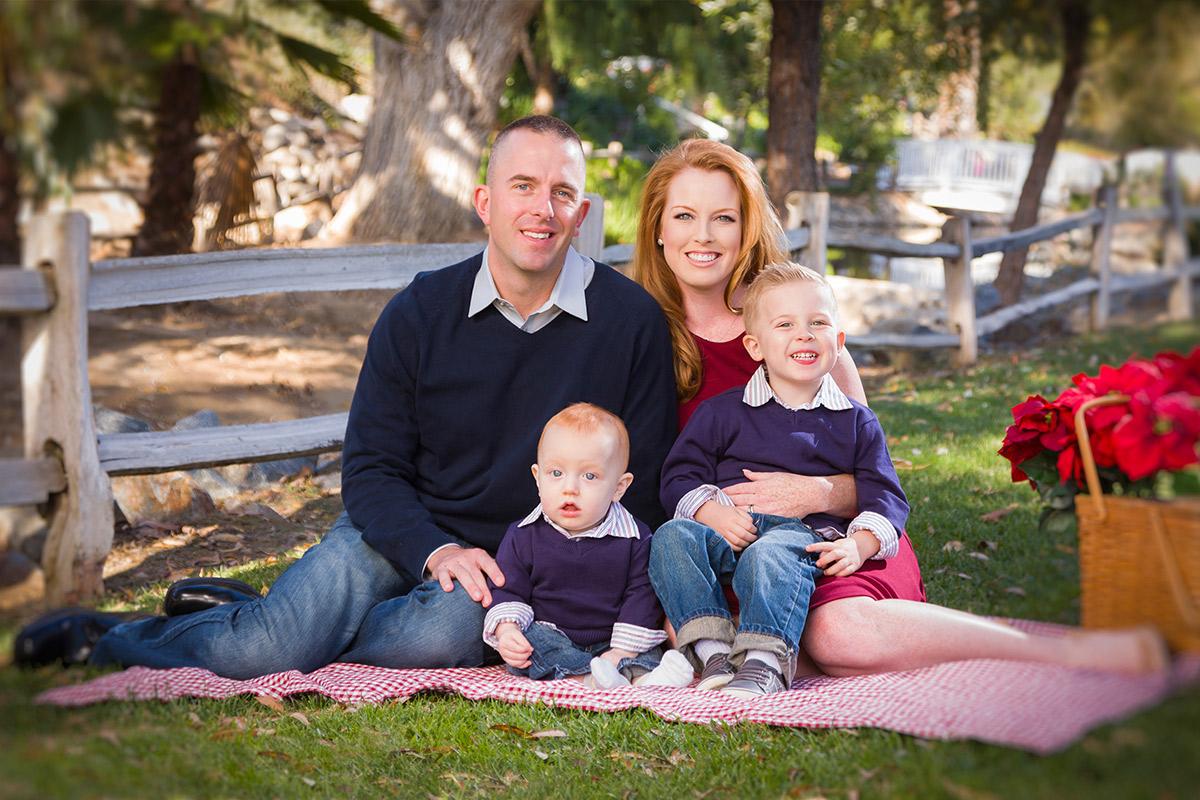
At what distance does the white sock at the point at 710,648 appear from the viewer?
2.82 m

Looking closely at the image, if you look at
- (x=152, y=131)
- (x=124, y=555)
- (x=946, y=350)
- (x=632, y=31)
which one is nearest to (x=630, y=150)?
(x=632, y=31)

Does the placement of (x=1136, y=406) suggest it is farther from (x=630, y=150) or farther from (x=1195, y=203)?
(x=630, y=150)

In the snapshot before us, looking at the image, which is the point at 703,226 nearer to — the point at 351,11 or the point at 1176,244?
the point at 351,11

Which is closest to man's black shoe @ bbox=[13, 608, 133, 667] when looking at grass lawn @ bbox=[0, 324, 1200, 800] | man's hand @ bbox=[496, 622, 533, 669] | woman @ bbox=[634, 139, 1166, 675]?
grass lawn @ bbox=[0, 324, 1200, 800]

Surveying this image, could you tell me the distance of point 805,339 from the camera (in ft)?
9.16

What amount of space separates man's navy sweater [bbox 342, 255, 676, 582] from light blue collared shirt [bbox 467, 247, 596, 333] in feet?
0.07

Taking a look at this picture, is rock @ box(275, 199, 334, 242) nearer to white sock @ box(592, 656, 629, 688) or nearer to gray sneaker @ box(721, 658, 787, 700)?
white sock @ box(592, 656, 629, 688)

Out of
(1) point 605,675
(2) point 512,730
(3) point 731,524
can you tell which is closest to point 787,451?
(3) point 731,524

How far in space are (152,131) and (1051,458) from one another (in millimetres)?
1655

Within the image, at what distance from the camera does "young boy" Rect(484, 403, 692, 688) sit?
9.39 ft

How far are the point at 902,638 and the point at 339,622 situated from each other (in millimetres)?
1407

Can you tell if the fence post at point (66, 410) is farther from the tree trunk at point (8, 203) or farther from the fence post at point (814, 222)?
the fence post at point (814, 222)

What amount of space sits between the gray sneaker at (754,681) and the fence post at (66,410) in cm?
139

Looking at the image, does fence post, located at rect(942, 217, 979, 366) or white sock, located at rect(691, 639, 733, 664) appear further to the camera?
fence post, located at rect(942, 217, 979, 366)
